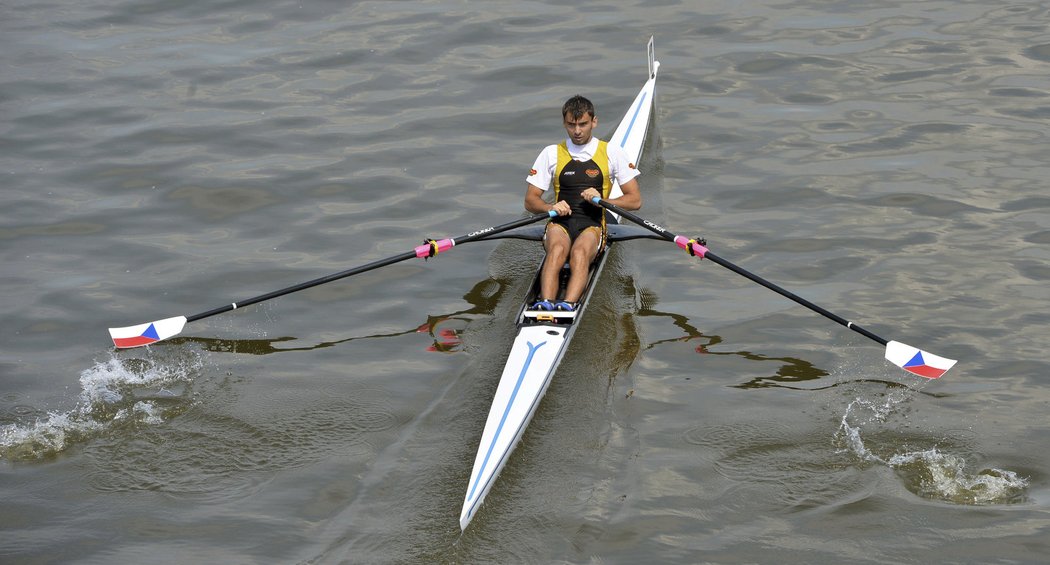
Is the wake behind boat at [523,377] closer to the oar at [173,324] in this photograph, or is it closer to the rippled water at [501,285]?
the rippled water at [501,285]

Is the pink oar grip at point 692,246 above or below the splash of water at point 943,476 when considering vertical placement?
above

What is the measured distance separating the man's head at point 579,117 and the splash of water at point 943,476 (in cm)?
360

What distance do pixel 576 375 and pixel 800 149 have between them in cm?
601

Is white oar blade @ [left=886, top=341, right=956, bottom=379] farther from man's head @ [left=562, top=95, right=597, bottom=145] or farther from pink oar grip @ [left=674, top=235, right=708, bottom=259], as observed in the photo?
man's head @ [left=562, top=95, right=597, bottom=145]

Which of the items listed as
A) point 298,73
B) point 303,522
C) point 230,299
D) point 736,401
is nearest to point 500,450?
point 303,522

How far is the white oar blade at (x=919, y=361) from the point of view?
8.48 metres

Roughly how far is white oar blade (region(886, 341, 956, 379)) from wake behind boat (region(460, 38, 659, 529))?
2608 millimetres

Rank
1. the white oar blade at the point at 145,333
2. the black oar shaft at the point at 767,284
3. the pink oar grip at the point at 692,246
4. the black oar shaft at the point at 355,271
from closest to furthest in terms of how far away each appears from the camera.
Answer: the black oar shaft at the point at 767,284 < the white oar blade at the point at 145,333 < the black oar shaft at the point at 355,271 < the pink oar grip at the point at 692,246

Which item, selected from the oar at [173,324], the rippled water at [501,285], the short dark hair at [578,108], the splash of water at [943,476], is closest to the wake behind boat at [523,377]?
the rippled water at [501,285]

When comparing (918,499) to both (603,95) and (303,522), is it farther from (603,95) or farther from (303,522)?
(603,95)

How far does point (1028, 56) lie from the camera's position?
50.6 ft

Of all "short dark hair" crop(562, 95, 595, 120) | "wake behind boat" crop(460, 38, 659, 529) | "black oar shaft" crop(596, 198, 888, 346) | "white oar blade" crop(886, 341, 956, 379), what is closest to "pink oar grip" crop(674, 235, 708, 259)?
"black oar shaft" crop(596, 198, 888, 346)

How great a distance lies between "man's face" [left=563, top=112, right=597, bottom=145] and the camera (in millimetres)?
9758

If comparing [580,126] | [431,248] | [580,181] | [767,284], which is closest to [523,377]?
[431,248]
